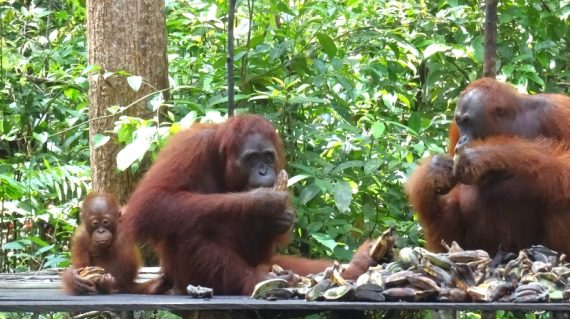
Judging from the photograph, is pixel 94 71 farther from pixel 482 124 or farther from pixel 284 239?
pixel 482 124

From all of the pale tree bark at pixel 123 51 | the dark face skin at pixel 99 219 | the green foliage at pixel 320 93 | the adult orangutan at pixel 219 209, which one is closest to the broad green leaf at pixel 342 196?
the green foliage at pixel 320 93

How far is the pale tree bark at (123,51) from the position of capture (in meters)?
5.02

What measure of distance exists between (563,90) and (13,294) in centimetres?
393

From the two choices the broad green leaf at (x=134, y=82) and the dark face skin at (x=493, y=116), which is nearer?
the dark face skin at (x=493, y=116)

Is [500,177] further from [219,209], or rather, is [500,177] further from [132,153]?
[132,153]

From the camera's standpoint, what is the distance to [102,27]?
5047 millimetres

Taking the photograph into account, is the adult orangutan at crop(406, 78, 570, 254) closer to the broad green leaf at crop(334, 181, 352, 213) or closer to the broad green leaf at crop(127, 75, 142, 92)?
the broad green leaf at crop(334, 181, 352, 213)

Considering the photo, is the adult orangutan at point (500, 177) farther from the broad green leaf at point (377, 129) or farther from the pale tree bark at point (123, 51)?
the pale tree bark at point (123, 51)

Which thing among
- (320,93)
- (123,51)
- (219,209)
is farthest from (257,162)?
(123,51)

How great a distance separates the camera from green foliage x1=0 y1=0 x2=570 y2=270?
4762mm

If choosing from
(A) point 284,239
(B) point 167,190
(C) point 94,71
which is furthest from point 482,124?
(C) point 94,71

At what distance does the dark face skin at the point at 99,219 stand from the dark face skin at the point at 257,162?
622mm

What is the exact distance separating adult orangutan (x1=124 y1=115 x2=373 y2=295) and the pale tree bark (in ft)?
3.91

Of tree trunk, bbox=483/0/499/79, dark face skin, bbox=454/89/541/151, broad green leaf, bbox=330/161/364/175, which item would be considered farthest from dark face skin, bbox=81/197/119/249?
tree trunk, bbox=483/0/499/79
